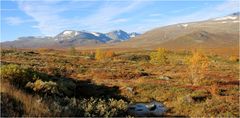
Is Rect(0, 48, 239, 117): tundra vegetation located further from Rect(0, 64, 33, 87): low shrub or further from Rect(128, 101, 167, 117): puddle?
Rect(128, 101, 167, 117): puddle

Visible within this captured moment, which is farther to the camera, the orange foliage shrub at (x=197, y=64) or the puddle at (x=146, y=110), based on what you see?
the orange foliage shrub at (x=197, y=64)

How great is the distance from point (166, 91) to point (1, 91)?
61.8ft

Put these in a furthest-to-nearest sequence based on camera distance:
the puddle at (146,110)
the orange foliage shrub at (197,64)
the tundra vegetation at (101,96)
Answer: the orange foliage shrub at (197,64), the puddle at (146,110), the tundra vegetation at (101,96)

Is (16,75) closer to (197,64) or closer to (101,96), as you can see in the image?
(101,96)

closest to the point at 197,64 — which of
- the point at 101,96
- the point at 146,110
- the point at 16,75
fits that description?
the point at 101,96

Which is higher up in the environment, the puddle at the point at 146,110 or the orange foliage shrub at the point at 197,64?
the orange foliage shrub at the point at 197,64

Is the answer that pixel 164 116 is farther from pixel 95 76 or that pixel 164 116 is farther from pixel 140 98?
pixel 95 76

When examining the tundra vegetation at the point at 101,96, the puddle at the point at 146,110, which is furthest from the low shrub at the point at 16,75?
the puddle at the point at 146,110

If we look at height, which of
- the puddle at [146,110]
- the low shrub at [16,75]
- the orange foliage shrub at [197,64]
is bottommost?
the puddle at [146,110]

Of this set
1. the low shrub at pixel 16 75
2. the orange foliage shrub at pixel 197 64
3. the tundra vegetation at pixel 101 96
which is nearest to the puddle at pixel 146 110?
the tundra vegetation at pixel 101 96

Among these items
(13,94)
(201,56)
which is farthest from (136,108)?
(201,56)

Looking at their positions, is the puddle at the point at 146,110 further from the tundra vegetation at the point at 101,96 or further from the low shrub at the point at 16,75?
the low shrub at the point at 16,75

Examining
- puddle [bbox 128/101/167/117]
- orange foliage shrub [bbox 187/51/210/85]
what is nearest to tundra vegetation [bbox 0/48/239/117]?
orange foliage shrub [bbox 187/51/210/85]

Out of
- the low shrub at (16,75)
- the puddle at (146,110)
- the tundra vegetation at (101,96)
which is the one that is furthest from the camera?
the puddle at (146,110)
